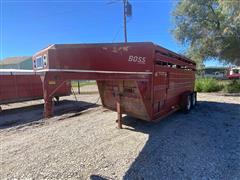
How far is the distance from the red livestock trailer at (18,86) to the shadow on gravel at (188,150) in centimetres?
560

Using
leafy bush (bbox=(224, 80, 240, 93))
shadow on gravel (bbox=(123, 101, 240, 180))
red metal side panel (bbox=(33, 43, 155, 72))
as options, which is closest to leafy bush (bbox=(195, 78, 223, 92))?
leafy bush (bbox=(224, 80, 240, 93))

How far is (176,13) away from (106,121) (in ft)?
37.3

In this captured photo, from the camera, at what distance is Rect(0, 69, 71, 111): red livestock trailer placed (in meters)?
9.14

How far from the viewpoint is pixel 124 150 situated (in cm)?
388

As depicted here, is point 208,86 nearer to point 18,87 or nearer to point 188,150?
point 188,150

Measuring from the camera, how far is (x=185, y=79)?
7.27 m

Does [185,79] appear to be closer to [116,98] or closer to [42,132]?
[116,98]

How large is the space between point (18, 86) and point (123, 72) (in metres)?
7.57

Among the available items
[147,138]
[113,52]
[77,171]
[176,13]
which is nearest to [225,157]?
[147,138]

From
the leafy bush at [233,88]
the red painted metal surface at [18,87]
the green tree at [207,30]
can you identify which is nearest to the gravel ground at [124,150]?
the red painted metal surface at [18,87]

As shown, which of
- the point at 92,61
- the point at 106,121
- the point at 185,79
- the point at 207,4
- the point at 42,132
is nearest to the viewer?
the point at 92,61

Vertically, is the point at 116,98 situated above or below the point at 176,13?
below

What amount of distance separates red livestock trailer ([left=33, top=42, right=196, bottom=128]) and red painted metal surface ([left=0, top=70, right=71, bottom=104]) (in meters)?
4.89

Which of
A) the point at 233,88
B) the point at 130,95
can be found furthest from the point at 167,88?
the point at 233,88
